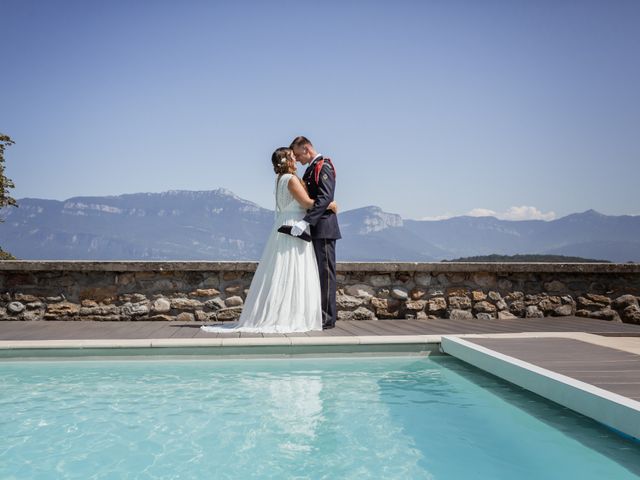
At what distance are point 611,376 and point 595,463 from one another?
87 cm

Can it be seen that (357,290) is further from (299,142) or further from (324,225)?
(299,142)

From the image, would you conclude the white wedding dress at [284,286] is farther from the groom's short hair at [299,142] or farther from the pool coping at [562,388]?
the pool coping at [562,388]

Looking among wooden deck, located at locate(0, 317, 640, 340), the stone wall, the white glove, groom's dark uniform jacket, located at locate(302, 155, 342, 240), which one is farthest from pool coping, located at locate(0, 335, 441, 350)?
the stone wall

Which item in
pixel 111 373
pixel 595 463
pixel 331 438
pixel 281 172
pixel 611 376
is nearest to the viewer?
pixel 595 463

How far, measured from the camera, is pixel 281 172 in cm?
564

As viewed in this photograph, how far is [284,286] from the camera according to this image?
216 inches

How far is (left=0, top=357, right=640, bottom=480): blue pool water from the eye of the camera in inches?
96.0

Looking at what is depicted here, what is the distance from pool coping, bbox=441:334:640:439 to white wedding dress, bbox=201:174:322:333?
167cm

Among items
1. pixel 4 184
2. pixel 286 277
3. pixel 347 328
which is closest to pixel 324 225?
pixel 286 277

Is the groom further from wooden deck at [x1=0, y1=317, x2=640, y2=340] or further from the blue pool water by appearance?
the blue pool water

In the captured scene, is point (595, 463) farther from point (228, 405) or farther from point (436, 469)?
point (228, 405)

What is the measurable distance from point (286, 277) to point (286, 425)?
2.57 metres

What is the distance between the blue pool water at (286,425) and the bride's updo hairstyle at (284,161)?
211cm

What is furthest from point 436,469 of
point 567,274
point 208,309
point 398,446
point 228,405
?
point 567,274
